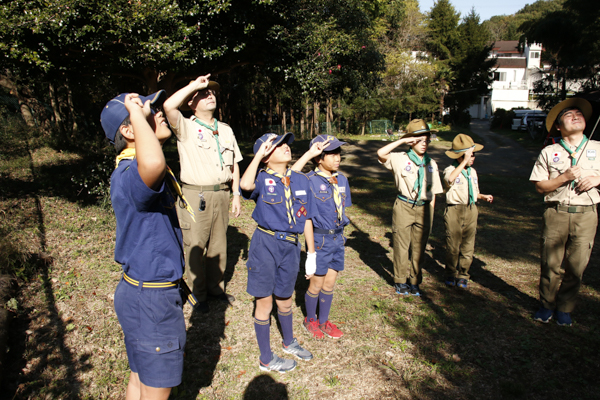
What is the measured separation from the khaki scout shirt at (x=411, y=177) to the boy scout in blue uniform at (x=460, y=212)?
1.46 ft

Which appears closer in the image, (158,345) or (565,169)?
(158,345)

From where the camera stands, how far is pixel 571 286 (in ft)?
14.1

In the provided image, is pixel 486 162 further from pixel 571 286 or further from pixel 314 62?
pixel 571 286

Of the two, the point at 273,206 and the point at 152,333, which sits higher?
the point at 273,206

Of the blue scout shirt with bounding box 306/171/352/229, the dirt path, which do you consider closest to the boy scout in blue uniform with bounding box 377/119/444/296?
the blue scout shirt with bounding box 306/171/352/229

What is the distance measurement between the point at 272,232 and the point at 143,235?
133 cm

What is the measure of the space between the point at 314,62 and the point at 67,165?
7.76 m

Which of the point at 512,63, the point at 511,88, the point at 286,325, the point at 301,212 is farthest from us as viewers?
the point at 512,63

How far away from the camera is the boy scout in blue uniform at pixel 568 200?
13.5ft

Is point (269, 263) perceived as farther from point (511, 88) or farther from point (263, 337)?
point (511, 88)

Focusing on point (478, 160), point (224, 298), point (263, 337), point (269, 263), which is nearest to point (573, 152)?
point (269, 263)

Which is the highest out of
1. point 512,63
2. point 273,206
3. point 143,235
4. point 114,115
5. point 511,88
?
point 512,63

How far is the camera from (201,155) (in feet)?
14.2

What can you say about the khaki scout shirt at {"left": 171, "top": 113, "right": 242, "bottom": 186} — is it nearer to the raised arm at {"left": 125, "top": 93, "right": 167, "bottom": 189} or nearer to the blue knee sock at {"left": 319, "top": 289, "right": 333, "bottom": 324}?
the blue knee sock at {"left": 319, "top": 289, "right": 333, "bottom": 324}
